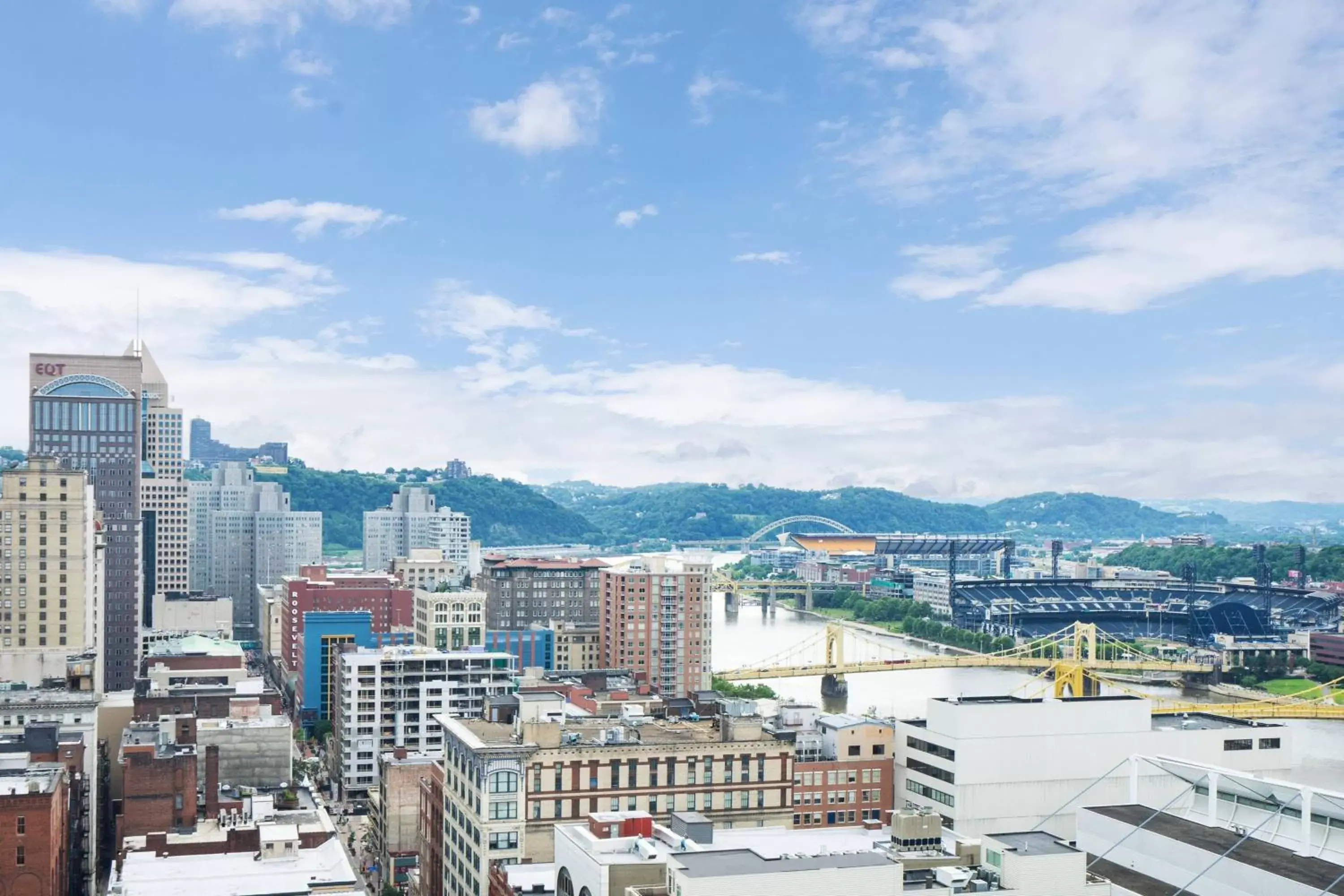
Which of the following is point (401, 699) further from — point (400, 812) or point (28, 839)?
point (28, 839)

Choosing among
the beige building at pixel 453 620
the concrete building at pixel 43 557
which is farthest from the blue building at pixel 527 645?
the concrete building at pixel 43 557

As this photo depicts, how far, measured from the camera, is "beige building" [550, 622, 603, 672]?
48.5 m

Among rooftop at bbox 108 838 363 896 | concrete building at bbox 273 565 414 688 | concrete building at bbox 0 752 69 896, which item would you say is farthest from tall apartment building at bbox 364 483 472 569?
concrete building at bbox 0 752 69 896

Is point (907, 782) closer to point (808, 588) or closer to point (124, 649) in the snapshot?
point (124, 649)

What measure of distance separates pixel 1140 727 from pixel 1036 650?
170ft

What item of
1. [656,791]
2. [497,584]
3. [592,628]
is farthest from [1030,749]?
[497,584]

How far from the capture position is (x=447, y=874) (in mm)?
22234

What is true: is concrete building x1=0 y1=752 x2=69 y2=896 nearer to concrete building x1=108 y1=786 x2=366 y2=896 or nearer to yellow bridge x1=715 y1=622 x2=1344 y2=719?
concrete building x1=108 y1=786 x2=366 y2=896

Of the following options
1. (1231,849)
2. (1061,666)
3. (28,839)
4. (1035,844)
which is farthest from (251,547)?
(1231,849)

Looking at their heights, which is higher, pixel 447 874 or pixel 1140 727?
pixel 1140 727

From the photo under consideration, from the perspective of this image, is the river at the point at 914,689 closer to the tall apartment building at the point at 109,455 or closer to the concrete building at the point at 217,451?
the tall apartment building at the point at 109,455

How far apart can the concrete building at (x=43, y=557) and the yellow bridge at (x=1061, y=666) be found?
2382 centimetres

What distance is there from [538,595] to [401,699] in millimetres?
17019

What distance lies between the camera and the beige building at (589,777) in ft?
66.6
